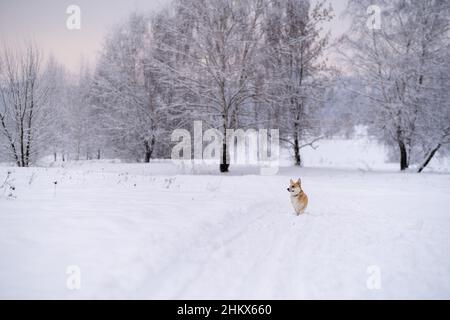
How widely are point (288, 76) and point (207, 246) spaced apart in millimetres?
16401

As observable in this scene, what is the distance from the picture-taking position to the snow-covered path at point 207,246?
3.38 m

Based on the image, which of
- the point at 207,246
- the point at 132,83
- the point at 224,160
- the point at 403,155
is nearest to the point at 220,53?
the point at 224,160

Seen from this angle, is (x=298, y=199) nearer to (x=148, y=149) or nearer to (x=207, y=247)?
(x=207, y=247)

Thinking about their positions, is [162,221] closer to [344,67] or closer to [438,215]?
[438,215]

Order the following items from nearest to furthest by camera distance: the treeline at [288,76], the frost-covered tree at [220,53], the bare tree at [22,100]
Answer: the treeline at [288,76]
the frost-covered tree at [220,53]
the bare tree at [22,100]

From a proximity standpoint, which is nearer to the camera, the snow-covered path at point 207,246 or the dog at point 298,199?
the snow-covered path at point 207,246

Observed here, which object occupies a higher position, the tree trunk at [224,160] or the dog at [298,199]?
the tree trunk at [224,160]

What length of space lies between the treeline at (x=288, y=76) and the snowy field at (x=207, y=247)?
9562mm

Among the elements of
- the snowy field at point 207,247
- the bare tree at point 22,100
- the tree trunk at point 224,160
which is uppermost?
the bare tree at point 22,100

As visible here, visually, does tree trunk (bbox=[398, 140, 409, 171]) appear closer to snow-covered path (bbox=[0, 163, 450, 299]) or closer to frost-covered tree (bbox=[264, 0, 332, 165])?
frost-covered tree (bbox=[264, 0, 332, 165])

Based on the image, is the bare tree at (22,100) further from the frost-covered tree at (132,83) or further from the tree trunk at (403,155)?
the tree trunk at (403,155)

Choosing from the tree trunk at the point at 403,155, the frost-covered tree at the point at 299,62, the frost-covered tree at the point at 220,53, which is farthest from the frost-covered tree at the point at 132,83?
the tree trunk at the point at 403,155

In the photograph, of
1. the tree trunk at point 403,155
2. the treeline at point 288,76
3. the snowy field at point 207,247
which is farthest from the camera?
the tree trunk at point 403,155

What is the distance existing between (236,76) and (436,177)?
1083 centimetres
